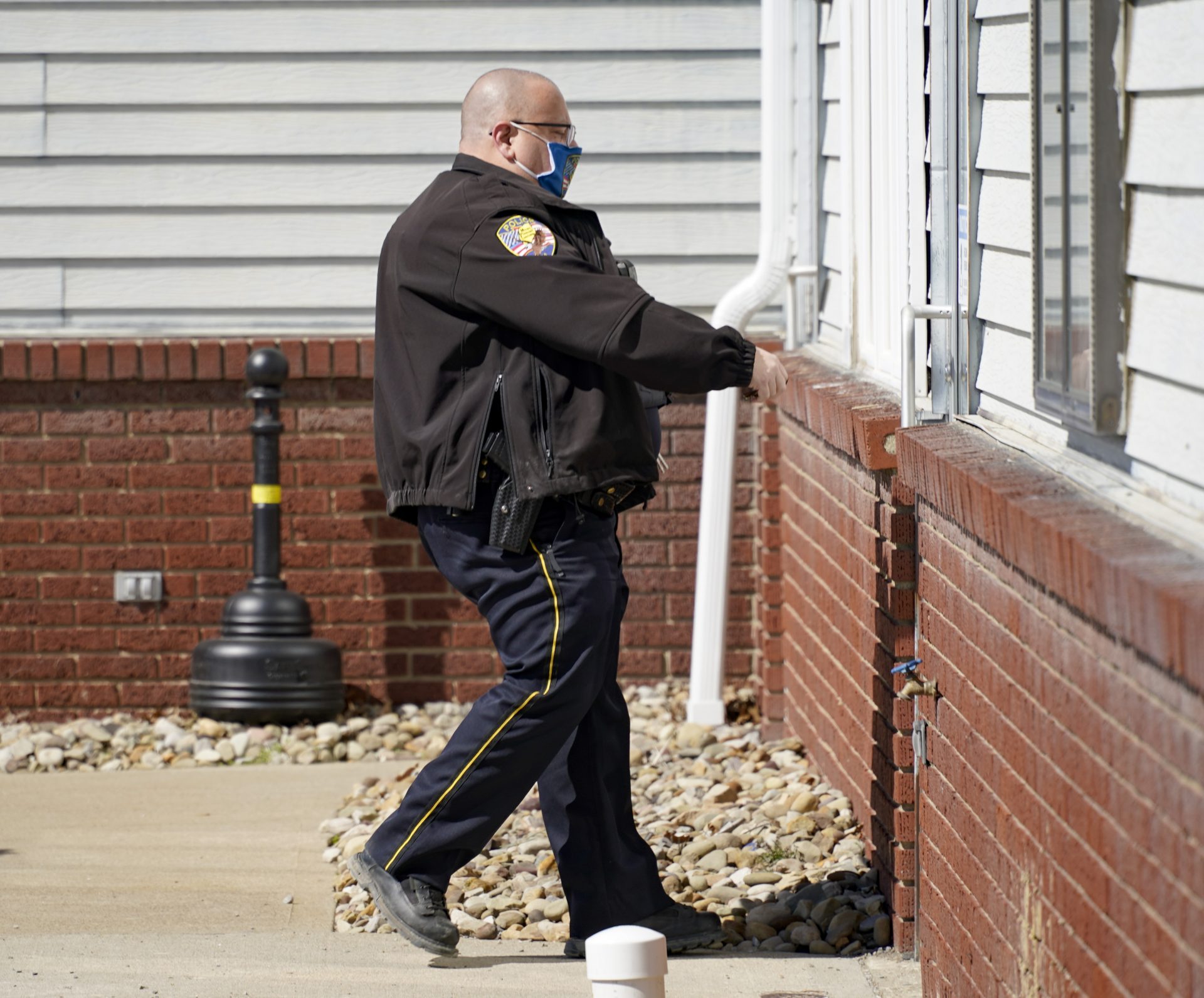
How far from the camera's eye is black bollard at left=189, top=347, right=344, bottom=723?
21.4 ft

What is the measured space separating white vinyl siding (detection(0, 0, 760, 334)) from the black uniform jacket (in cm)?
276

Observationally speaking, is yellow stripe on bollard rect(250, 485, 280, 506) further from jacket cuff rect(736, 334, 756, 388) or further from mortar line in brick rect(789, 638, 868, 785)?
jacket cuff rect(736, 334, 756, 388)

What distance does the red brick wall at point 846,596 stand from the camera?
165 inches

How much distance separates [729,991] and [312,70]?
161 inches

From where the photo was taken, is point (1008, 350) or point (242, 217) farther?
point (242, 217)

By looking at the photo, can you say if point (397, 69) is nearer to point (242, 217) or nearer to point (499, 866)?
point (242, 217)

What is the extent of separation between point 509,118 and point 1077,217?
1693 millimetres

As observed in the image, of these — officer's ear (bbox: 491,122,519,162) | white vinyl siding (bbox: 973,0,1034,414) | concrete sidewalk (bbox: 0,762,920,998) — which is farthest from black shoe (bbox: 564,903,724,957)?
officer's ear (bbox: 491,122,519,162)

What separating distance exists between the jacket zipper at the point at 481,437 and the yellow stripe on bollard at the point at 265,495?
2831 millimetres

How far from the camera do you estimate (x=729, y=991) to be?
393 cm

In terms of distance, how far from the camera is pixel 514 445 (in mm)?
3840

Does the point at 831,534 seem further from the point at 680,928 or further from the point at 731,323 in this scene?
the point at 680,928

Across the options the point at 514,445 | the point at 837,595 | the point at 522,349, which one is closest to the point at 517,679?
the point at 514,445

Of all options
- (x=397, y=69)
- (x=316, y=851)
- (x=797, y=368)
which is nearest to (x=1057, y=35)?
(x=797, y=368)
